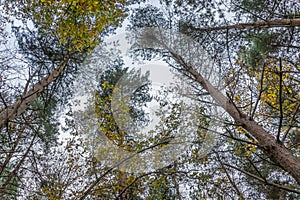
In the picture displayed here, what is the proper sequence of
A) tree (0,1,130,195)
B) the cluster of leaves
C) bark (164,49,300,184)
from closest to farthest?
bark (164,49,300,184), tree (0,1,130,195), the cluster of leaves

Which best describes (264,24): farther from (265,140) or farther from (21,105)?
(21,105)

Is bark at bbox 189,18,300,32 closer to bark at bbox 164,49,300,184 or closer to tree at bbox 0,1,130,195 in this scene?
bark at bbox 164,49,300,184

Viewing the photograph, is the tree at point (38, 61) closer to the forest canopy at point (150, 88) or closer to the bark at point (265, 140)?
the forest canopy at point (150, 88)

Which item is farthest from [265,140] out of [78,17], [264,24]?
[78,17]

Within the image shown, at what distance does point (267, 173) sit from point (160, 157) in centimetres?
339

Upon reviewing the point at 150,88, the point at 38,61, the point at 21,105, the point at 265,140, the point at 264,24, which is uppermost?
the point at 264,24

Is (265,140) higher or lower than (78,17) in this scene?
lower

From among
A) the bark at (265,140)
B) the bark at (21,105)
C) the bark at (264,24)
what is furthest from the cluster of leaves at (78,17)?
the bark at (265,140)

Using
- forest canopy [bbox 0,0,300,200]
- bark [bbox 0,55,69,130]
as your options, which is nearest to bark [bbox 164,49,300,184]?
forest canopy [bbox 0,0,300,200]

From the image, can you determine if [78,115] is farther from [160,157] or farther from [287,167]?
→ [287,167]

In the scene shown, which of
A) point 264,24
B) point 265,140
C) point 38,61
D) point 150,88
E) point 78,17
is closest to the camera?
point 265,140

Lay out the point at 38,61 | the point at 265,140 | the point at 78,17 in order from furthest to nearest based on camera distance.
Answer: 1. the point at 38,61
2. the point at 78,17
3. the point at 265,140

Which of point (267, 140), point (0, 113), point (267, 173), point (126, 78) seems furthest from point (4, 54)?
point (267, 173)

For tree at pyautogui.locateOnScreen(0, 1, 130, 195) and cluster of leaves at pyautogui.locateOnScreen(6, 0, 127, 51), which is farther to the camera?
cluster of leaves at pyautogui.locateOnScreen(6, 0, 127, 51)
